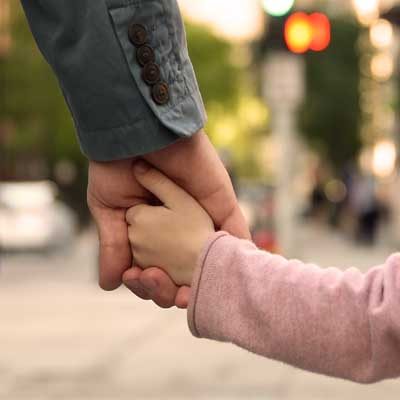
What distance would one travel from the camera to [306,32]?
1471 cm

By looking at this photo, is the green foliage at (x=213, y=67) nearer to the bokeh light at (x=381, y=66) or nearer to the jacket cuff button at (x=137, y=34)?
the bokeh light at (x=381, y=66)

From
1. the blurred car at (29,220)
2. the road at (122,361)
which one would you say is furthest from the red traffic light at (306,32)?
the blurred car at (29,220)

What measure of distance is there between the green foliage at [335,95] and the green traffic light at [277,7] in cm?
3413

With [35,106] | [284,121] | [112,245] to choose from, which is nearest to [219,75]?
[35,106]

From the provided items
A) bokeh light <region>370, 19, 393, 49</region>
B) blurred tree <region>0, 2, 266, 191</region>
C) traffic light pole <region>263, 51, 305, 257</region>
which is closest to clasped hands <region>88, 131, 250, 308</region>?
traffic light pole <region>263, 51, 305, 257</region>

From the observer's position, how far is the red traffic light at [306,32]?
1452 centimetres

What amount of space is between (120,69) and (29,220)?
21732 millimetres

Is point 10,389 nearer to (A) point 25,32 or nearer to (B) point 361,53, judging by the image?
(A) point 25,32

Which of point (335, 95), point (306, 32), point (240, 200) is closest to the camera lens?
point (306, 32)

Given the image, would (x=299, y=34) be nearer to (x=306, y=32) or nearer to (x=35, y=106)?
(x=306, y=32)

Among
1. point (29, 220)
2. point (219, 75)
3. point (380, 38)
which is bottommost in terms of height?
point (380, 38)

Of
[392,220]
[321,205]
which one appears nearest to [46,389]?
[392,220]

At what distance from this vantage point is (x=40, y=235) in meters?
22.8

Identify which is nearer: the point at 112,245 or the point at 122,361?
the point at 112,245
